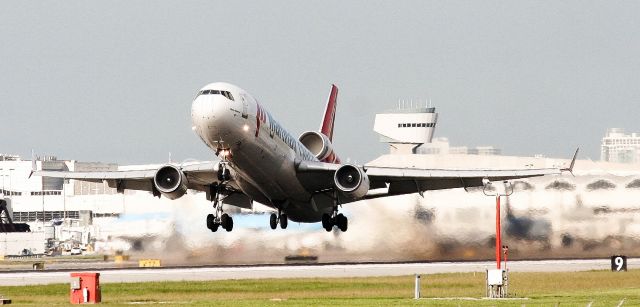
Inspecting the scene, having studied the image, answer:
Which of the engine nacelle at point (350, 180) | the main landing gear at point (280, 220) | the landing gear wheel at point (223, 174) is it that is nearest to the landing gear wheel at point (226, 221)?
the main landing gear at point (280, 220)

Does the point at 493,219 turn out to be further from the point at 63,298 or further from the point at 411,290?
the point at 63,298

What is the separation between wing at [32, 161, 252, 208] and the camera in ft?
171

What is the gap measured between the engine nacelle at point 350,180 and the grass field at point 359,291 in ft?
14.8

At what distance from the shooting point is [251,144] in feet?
156

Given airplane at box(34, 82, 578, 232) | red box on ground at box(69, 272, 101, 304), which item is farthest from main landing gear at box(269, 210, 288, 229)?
red box on ground at box(69, 272, 101, 304)

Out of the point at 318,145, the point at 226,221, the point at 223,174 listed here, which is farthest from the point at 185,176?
the point at 318,145

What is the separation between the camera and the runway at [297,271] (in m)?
62.7

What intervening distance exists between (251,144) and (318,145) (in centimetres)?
1422

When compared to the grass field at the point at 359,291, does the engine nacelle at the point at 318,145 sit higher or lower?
higher

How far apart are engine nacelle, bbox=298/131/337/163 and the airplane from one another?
0.17ft

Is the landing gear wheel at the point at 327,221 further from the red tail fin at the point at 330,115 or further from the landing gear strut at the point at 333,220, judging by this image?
the red tail fin at the point at 330,115

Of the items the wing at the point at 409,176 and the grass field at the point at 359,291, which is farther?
the wing at the point at 409,176

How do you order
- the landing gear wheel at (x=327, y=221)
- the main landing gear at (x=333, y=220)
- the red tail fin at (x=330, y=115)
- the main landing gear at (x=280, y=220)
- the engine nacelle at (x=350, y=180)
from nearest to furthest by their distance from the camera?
1. the engine nacelle at (x=350, y=180)
2. the main landing gear at (x=280, y=220)
3. the main landing gear at (x=333, y=220)
4. the landing gear wheel at (x=327, y=221)
5. the red tail fin at (x=330, y=115)

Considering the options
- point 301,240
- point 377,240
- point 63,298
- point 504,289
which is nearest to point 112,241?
point 301,240
